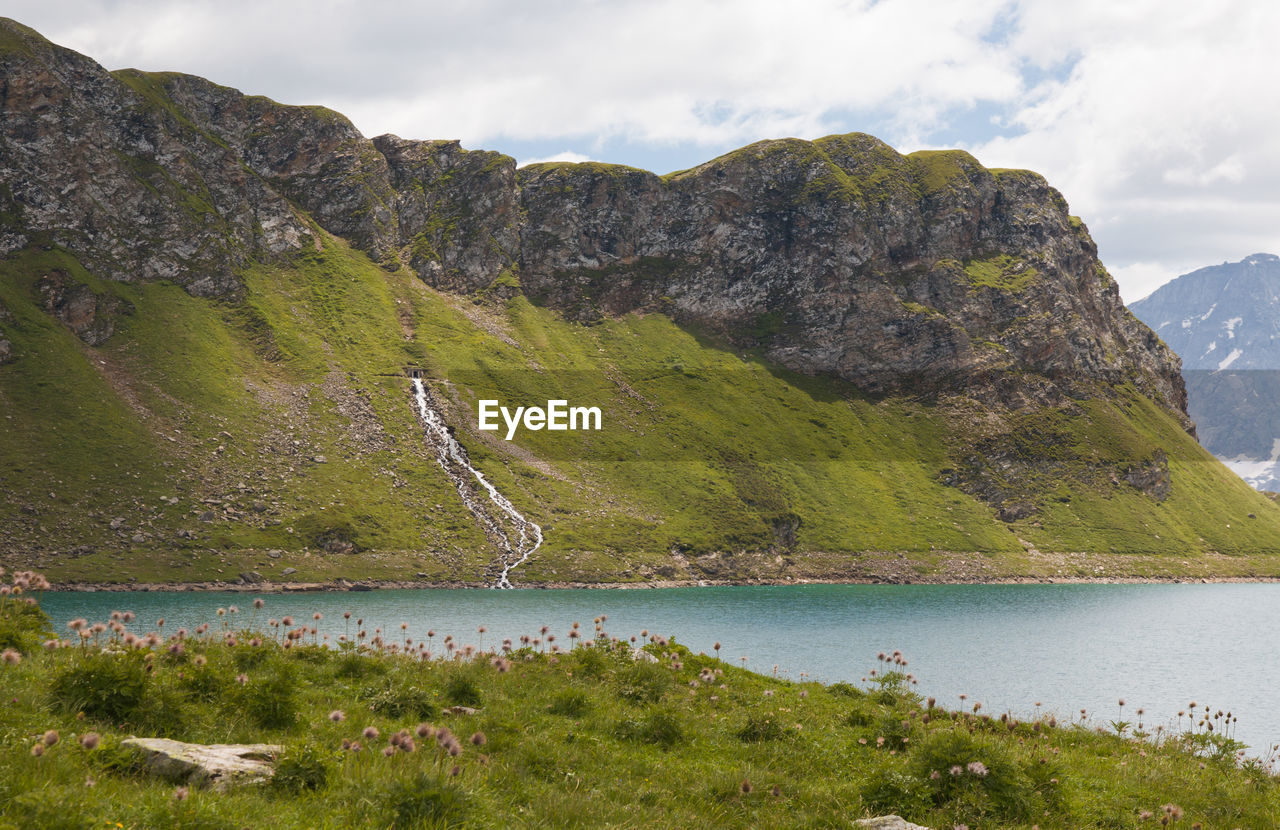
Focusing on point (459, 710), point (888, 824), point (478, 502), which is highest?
point (459, 710)

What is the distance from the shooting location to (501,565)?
137250 mm

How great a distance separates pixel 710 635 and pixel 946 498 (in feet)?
474

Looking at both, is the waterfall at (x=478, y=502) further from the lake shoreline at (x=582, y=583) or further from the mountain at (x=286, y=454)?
the lake shoreline at (x=582, y=583)

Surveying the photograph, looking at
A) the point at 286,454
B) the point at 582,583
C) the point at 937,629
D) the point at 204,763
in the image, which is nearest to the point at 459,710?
the point at 204,763

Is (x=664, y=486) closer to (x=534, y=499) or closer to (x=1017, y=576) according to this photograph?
(x=534, y=499)

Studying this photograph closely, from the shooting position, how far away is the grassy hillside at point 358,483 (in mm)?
120750

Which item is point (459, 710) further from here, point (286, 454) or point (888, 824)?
point (286, 454)

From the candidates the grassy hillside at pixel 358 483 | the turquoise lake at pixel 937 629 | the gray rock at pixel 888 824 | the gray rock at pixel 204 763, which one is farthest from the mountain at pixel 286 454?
the gray rock at pixel 888 824

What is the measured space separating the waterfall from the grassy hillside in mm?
2586

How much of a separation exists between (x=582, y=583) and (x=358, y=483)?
4731 cm

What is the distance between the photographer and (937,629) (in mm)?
84562

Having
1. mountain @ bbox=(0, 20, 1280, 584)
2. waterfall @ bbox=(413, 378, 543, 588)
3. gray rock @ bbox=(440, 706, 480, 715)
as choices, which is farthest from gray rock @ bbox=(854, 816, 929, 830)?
waterfall @ bbox=(413, 378, 543, 588)

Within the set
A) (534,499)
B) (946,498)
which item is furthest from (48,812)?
(946,498)

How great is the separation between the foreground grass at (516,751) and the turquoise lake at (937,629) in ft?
35.9
